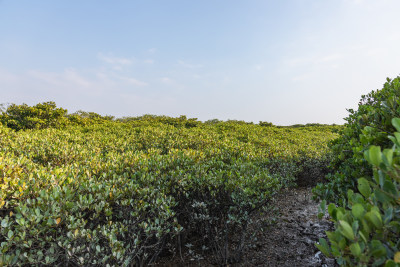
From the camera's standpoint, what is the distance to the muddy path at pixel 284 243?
14.1 ft

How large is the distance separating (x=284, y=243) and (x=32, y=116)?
1596cm

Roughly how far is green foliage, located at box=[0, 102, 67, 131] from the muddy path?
13.9 m

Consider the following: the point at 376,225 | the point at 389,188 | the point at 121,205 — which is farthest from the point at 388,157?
the point at 121,205

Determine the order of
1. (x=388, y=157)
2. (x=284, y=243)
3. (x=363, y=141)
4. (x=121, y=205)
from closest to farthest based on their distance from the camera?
(x=388, y=157) → (x=363, y=141) → (x=121, y=205) → (x=284, y=243)

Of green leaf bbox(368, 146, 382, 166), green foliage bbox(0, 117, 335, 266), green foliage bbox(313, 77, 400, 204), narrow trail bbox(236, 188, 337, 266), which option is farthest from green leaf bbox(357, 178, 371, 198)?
narrow trail bbox(236, 188, 337, 266)

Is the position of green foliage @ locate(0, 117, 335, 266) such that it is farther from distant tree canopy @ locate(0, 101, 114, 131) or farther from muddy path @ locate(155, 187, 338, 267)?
distant tree canopy @ locate(0, 101, 114, 131)

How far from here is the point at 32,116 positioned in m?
14.0

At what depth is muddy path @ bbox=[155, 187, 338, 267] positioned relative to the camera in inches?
169

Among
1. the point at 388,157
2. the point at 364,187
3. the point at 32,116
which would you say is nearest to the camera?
the point at 388,157

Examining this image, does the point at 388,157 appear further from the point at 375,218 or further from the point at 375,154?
the point at 375,218

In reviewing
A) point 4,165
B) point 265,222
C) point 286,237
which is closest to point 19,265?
point 4,165

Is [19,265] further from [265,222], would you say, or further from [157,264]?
[265,222]

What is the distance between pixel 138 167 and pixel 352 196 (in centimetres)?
387

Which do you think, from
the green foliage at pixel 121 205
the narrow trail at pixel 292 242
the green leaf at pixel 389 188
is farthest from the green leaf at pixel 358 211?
the narrow trail at pixel 292 242
